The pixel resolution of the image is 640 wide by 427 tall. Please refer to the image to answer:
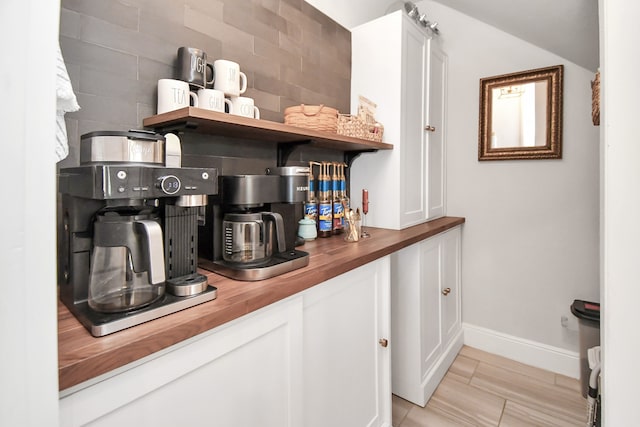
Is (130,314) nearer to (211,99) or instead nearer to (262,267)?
(262,267)

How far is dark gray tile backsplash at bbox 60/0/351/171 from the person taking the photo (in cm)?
98

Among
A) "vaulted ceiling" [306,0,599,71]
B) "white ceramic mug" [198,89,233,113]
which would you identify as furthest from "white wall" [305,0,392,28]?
"white ceramic mug" [198,89,233,113]

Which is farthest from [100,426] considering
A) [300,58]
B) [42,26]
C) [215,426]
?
[300,58]

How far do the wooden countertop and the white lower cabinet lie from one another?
4 centimetres

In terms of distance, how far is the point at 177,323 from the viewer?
67cm

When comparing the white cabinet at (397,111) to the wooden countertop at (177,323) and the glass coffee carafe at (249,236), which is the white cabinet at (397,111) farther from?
the glass coffee carafe at (249,236)

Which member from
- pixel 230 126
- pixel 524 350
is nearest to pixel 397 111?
pixel 230 126

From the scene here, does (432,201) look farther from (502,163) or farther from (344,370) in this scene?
(344,370)

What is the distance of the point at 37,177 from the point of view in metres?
0.44

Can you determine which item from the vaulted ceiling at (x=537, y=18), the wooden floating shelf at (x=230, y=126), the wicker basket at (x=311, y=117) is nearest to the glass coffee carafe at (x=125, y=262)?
the wooden floating shelf at (x=230, y=126)

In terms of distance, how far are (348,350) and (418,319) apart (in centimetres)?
72

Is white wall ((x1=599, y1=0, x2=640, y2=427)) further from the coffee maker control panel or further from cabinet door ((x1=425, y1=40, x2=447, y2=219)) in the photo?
cabinet door ((x1=425, y1=40, x2=447, y2=219))

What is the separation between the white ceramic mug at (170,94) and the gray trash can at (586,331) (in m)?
2.38

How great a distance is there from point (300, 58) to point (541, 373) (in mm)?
2462
